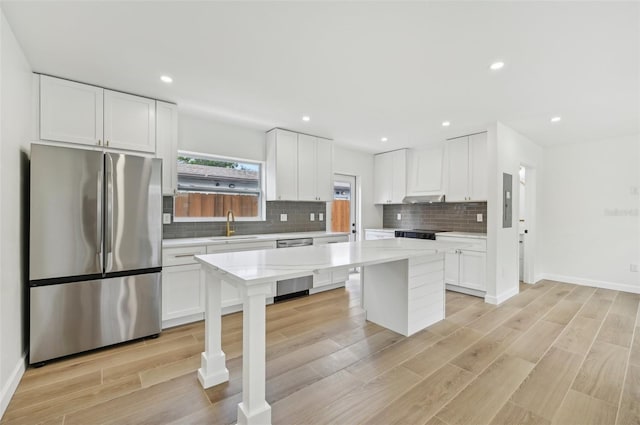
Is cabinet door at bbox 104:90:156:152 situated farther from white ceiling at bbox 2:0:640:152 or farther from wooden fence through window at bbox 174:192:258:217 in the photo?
wooden fence through window at bbox 174:192:258:217

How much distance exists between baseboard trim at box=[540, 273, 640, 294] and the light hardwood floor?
5.15 ft

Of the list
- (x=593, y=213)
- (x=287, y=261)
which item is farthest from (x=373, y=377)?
(x=593, y=213)

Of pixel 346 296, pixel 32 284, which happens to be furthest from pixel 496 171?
pixel 32 284

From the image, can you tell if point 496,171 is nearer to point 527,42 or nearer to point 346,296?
point 527,42

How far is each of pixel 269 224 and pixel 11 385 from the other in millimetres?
2912

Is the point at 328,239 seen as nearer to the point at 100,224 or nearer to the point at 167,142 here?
the point at 167,142

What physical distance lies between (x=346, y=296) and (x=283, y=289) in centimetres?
94

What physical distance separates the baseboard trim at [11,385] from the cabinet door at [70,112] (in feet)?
5.93

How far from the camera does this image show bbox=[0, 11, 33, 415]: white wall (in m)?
1.79

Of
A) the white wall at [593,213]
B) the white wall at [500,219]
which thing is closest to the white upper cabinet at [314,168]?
the white wall at [500,219]

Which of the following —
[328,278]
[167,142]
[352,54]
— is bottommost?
[328,278]

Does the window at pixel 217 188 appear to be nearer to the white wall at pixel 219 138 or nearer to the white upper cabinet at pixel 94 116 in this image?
the white wall at pixel 219 138

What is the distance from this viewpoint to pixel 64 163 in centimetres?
229

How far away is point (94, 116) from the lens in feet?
8.65
